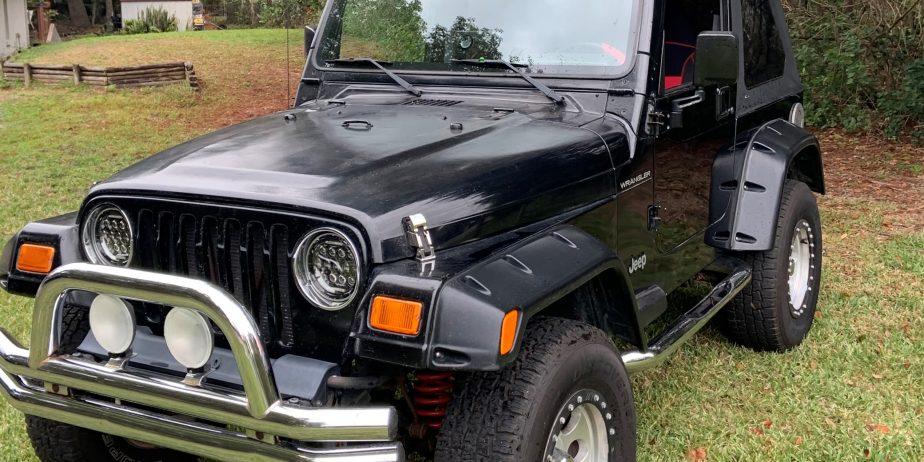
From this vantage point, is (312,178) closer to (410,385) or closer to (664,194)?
(410,385)

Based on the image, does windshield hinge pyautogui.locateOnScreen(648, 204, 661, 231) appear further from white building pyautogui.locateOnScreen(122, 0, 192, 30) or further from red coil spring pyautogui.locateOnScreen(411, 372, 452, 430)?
white building pyautogui.locateOnScreen(122, 0, 192, 30)

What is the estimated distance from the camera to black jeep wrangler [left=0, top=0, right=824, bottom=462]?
2455 mm

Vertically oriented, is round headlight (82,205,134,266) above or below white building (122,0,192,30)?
below

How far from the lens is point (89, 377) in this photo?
2654mm

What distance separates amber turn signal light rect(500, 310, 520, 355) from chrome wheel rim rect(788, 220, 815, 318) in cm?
285

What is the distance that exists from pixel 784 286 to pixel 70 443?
323 centimetres

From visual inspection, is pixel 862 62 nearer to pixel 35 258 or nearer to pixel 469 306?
pixel 469 306

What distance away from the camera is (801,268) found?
4.94m

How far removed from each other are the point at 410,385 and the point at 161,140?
33.6 feet

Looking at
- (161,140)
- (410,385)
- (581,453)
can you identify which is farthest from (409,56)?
(161,140)

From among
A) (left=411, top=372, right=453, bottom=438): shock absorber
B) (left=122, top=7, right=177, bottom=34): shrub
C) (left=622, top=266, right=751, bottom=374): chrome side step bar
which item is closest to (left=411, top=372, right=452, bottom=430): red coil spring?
(left=411, top=372, right=453, bottom=438): shock absorber

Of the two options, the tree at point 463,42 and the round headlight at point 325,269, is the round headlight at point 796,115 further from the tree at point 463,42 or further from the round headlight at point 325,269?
the round headlight at point 325,269

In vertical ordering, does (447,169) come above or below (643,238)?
above

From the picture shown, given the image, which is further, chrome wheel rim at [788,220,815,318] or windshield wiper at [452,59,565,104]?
chrome wheel rim at [788,220,815,318]
